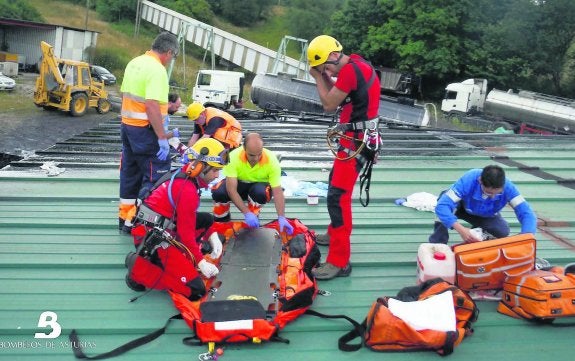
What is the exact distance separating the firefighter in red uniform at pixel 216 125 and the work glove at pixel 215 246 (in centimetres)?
206

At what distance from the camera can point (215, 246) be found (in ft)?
12.9

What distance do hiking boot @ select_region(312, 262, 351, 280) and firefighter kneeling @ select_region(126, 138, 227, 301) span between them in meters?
0.82

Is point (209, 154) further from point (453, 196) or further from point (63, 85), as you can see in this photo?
point (63, 85)

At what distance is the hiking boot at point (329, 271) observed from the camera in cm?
399

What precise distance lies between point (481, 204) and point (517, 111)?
20.9 metres

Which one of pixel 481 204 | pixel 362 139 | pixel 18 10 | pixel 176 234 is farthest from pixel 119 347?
pixel 18 10

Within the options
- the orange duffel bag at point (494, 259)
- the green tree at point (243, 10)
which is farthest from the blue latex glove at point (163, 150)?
the green tree at point (243, 10)

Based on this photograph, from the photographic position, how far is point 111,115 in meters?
22.0

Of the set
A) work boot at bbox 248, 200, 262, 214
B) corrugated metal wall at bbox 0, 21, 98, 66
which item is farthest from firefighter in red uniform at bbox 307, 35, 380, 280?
corrugated metal wall at bbox 0, 21, 98, 66

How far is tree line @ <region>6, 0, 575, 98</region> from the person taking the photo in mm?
33000

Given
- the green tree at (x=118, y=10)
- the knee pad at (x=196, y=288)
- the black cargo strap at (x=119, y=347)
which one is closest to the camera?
the black cargo strap at (x=119, y=347)

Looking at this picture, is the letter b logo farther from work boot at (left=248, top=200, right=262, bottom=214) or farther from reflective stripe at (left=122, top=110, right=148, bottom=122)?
work boot at (left=248, top=200, right=262, bottom=214)

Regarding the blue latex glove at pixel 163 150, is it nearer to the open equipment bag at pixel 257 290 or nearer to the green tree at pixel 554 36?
the open equipment bag at pixel 257 290
